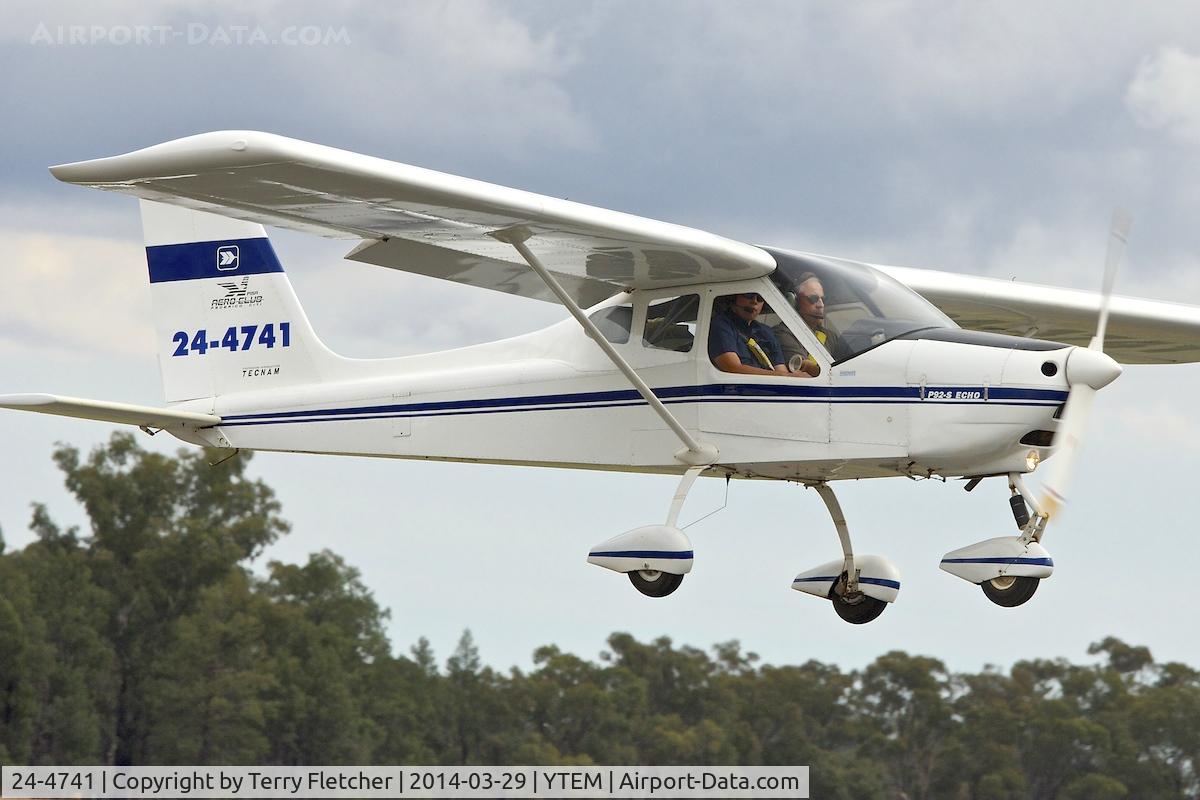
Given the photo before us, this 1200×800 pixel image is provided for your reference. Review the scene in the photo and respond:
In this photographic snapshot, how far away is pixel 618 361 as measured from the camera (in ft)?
43.2

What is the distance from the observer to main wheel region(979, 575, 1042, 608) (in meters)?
12.6

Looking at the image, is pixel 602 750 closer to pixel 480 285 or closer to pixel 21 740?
pixel 21 740

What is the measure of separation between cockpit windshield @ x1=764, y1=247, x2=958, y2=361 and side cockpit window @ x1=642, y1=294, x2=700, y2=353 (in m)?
0.72

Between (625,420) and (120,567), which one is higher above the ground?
(120,567)

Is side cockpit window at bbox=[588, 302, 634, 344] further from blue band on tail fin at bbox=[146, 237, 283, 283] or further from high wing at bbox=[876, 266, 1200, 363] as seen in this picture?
blue band on tail fin at bbox=[146, 237, 283, 283]

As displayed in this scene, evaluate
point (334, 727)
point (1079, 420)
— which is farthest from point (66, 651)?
point (1079, 420)

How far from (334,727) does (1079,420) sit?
44.2 metres

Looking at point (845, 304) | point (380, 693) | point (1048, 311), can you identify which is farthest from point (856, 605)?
point (380, 693)

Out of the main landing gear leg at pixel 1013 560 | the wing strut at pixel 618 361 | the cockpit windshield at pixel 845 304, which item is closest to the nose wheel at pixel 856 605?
the main landing gear leg at pixel 1013 560

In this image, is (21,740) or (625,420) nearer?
(625,420)

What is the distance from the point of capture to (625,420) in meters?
13.6
